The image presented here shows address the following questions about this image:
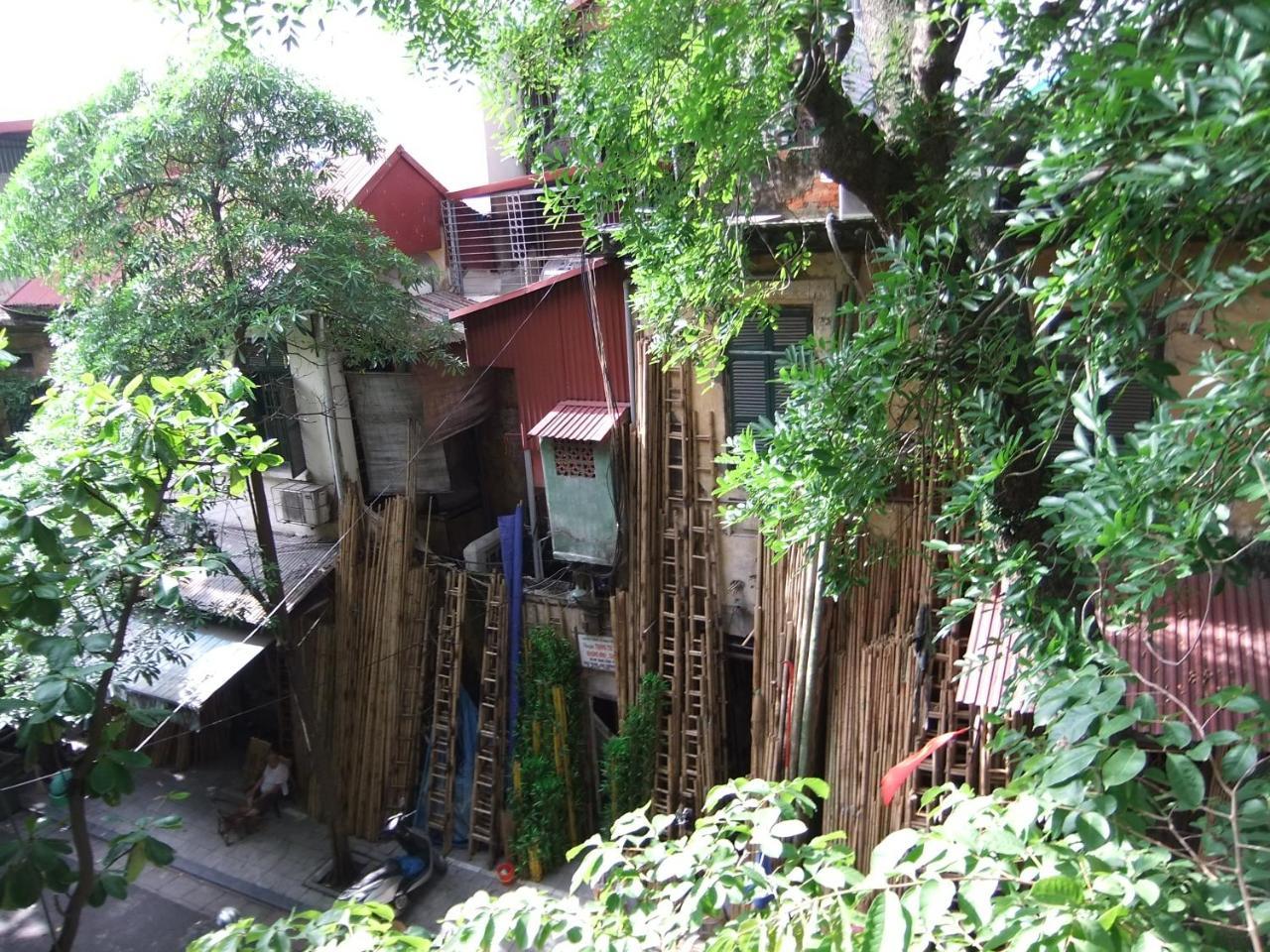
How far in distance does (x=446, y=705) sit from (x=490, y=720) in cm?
57

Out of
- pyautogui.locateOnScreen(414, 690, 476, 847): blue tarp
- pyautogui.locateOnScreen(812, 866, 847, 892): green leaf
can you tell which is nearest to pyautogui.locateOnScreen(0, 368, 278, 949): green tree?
pyautogui.locateOnScreen(812, 866, 847, 892): green leaf

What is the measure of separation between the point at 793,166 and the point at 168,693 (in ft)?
22.9

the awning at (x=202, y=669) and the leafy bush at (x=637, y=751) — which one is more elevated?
the awning at (x=202, y=669)

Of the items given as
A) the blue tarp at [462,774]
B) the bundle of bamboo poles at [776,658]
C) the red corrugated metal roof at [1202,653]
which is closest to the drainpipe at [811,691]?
the bundle of bamboo poles at [776,658]

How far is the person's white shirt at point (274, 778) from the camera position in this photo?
30.3 ft

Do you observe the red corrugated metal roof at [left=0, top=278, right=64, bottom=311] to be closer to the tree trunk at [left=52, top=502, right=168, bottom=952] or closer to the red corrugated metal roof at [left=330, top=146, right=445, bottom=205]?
the red corrugated metal roof at [left=330, top=146, right=445, bottom=205]

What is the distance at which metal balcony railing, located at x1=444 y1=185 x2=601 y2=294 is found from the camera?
941cm

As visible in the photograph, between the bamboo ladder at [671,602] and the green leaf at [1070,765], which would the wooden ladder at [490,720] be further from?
the green leaf at [1070,765]

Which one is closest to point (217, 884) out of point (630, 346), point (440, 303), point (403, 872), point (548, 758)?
point (403, 872)

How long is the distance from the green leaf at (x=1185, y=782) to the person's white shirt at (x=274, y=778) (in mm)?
9364

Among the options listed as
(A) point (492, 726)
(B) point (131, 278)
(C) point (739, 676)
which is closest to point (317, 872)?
(A) point (492, 726)

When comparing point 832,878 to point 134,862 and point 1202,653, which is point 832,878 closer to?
point 134,862

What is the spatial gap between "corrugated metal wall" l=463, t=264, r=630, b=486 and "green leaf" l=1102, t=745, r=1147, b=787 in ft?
21.8

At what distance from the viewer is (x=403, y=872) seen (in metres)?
8.02
